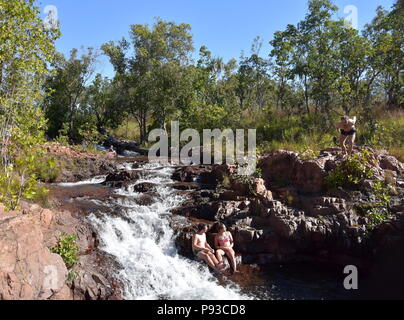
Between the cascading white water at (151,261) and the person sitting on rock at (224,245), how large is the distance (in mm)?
506

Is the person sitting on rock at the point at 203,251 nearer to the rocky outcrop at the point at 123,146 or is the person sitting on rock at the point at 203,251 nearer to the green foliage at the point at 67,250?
the green foliage at the point at 67,250

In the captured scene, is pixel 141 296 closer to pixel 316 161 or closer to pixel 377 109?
pixel 316 161

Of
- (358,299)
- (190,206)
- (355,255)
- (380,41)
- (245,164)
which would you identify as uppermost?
(380,41)

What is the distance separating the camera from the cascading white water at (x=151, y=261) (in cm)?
632

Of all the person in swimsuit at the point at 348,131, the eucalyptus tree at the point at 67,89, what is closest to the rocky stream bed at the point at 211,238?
the person in swimsuit at the point at 348,131

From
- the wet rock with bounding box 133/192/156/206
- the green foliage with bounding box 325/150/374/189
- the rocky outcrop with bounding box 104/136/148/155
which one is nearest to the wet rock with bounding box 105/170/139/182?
the wet rock with bounding box 133/192/156/206

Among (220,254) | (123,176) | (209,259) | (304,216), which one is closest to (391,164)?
(304,216)

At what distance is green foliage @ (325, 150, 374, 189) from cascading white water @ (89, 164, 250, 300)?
4515mm

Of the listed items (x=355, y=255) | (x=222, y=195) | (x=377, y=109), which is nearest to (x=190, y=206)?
(x=222, y=195)

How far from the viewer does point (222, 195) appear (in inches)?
391

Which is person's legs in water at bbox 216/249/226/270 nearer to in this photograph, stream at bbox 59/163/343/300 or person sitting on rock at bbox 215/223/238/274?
person sitting on rock at bbox 215/223/238/274

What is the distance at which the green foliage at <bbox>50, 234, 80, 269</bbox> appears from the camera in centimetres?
591

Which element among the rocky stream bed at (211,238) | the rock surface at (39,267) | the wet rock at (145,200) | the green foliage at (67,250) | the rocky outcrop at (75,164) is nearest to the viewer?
the rock surface at (39,267)
